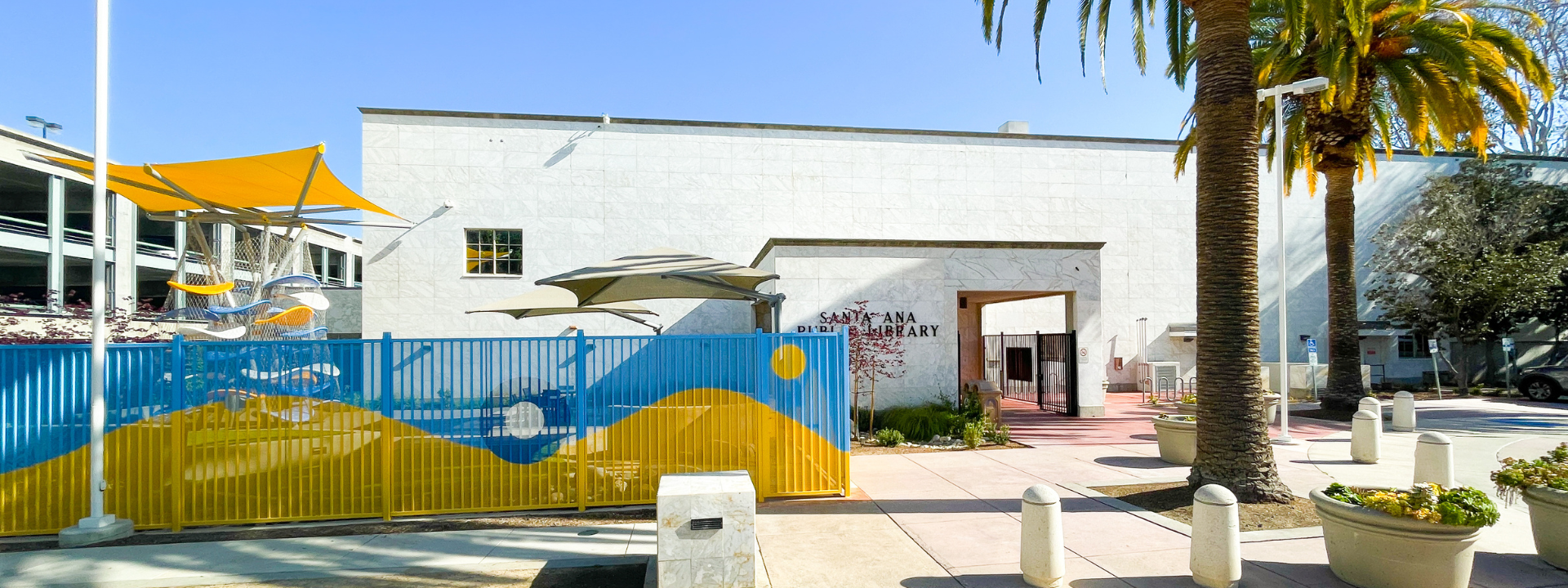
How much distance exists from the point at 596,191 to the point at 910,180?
8.98 m

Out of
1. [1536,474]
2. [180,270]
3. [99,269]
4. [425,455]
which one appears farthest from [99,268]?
[1536,474]

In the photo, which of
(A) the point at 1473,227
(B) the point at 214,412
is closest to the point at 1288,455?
(B) the point at 214,412

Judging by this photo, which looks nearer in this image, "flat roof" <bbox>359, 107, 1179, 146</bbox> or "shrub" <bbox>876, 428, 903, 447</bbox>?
"shrub" <bbox>876, 428, 903, 447</bbox>

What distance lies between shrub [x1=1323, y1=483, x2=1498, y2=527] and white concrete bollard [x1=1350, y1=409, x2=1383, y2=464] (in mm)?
6521

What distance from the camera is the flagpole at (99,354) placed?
7.38 metres

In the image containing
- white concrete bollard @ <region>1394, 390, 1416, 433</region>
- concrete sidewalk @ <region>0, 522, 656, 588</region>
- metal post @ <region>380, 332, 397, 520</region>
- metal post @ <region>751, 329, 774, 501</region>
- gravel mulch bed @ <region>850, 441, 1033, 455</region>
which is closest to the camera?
concrete sidewalk @ <region>0, 522, 656, 588</region>

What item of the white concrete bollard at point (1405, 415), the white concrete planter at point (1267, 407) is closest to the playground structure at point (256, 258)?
the white concrete planter at point (1267, 407)

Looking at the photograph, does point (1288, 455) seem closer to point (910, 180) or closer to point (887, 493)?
point (887, 493)

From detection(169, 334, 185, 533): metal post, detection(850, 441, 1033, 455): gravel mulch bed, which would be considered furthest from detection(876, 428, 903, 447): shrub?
detection(169, 334, 185, 533): metal post

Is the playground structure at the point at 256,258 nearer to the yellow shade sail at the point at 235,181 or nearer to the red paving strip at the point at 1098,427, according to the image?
the yellow shade sail at the point at 235,181

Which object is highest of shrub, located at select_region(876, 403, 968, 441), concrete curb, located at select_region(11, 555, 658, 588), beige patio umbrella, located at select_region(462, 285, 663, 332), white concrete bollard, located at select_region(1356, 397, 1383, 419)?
beige patio umbrella, located at select_region(462, 285, 663, 332)

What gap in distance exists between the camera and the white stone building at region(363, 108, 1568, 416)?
1638cm

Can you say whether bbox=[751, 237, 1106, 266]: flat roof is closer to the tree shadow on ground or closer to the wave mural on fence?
the tree shadow on ground

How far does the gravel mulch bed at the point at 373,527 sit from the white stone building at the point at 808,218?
796 centimetres
